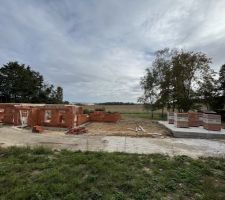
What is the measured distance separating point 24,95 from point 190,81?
34115mm

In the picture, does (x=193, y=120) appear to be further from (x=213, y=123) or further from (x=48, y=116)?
(x=48, y=116)

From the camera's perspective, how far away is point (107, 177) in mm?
5426

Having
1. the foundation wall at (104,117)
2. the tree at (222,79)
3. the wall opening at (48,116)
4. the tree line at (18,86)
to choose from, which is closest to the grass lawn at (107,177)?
the wall opening at (48,116)

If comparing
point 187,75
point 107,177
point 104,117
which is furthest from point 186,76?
point 107,177

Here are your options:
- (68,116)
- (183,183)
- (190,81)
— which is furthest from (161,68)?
(183,183)

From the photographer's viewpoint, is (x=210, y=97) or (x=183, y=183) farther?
(x=210, y=97)

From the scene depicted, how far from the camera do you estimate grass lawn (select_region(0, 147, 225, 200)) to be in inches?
179

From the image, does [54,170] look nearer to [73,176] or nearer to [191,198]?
[73,176]

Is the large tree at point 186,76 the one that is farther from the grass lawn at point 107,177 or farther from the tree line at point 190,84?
the grass lawn at point 107,177

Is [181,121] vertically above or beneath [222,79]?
beneath

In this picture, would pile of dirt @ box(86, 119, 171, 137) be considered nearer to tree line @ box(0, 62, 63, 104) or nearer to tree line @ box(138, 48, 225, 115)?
tree line @ box(138, 48, 225, 115)

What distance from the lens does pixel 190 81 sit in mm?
27516

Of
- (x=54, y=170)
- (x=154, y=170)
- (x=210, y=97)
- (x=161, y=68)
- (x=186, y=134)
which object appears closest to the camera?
(x=54, y=170)

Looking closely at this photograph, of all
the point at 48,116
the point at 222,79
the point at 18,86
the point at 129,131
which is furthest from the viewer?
the point at 18,86
